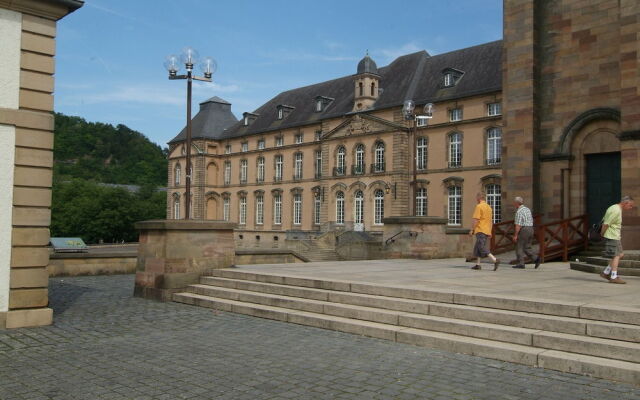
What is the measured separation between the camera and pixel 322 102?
57500 mm

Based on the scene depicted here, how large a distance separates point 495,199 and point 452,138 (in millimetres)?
5990

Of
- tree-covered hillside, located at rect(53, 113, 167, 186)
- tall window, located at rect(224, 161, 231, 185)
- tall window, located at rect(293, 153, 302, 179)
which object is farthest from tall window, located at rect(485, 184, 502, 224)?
tree-covered hillside, located at rect(53, 113, 167, 186)

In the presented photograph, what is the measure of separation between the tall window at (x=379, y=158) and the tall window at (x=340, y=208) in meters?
4.90

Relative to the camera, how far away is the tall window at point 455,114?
43750 millimetres

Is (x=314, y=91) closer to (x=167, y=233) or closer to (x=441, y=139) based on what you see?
(x=441, y=139)

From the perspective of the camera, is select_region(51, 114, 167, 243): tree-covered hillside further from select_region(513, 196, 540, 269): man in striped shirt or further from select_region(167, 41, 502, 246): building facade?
select_region(513, 196, 540, 269): man in striped shirt

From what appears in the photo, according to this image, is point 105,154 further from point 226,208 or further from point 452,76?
point 452,76

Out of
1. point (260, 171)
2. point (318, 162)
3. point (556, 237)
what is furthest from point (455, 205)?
point (556, 237)

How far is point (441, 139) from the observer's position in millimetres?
45062

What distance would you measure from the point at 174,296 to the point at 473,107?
3463 centimetres

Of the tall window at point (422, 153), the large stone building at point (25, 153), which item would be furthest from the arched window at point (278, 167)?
the large stone building at point (25, 153)

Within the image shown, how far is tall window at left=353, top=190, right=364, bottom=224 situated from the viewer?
50.9 meters

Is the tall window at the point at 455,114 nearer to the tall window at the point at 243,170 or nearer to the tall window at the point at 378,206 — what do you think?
the tall window at the point at 378,206

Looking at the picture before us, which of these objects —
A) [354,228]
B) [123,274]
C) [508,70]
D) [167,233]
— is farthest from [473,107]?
[167,233]
